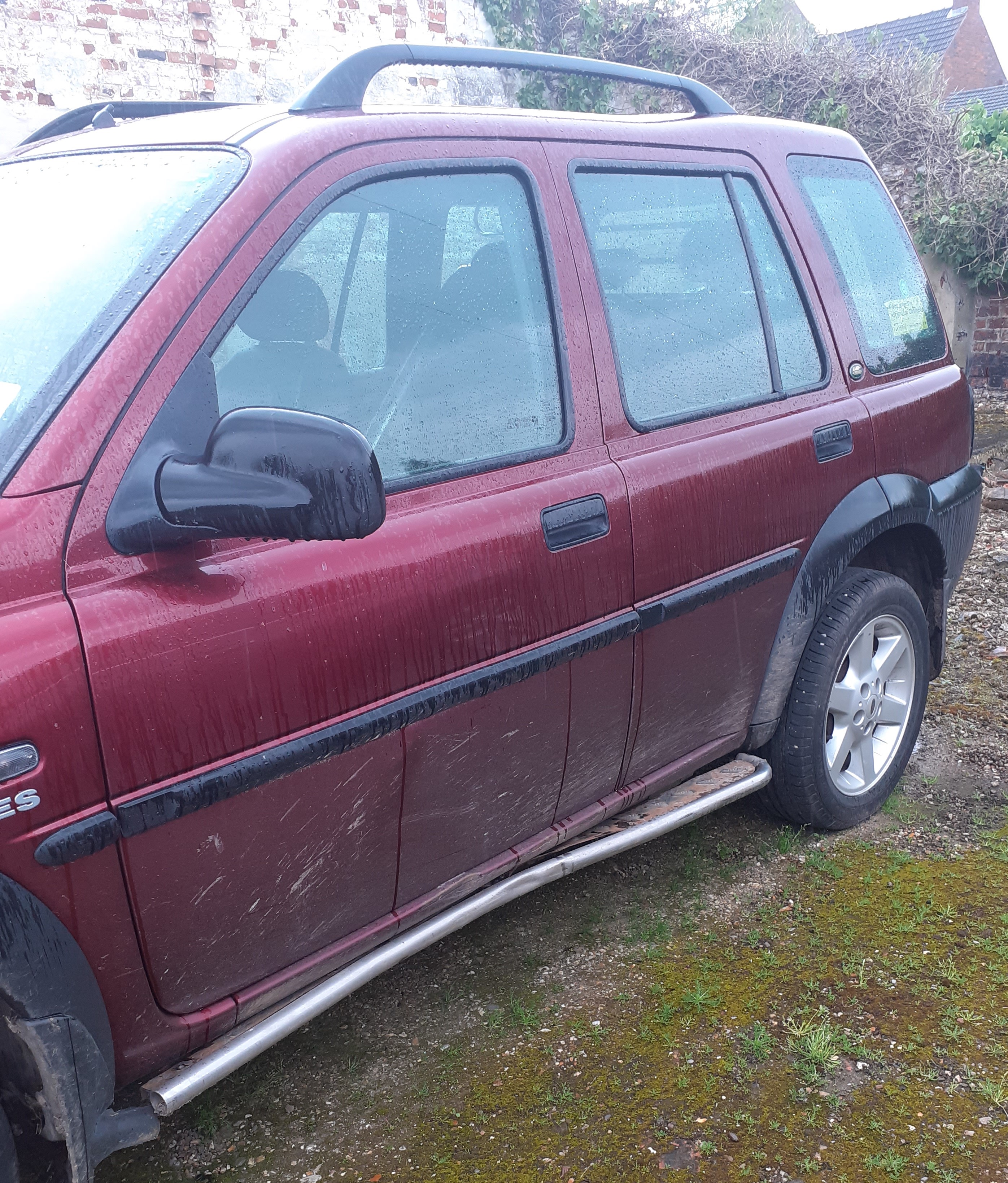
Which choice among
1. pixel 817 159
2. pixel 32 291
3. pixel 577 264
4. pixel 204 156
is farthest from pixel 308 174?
pixel 817 159

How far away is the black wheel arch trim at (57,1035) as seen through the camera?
148 centimetres

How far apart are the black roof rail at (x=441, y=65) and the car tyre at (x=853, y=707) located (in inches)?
60.5

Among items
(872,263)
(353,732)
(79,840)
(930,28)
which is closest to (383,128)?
(353,732)

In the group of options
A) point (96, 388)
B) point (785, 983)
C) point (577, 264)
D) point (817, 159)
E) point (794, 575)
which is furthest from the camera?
point (817, 159)

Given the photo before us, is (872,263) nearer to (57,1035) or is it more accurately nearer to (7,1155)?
(57,1035)

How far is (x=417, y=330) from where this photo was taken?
2088 millimetres

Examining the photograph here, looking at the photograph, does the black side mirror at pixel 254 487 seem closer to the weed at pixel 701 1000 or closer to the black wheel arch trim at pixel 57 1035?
the black wheel arch trim at pixel 57 1035

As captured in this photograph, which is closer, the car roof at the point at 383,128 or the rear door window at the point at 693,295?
the car roof at the point at 383,128

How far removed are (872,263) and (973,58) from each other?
129 feet

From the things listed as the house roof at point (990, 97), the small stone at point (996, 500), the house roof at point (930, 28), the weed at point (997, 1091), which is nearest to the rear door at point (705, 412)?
the weed at point (997, 1091)

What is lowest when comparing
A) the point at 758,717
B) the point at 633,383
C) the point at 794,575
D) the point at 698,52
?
the point at 758,717

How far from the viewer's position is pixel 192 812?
1.67m

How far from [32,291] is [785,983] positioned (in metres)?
2.36

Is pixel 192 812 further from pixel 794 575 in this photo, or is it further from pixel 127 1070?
pixel 794 575
